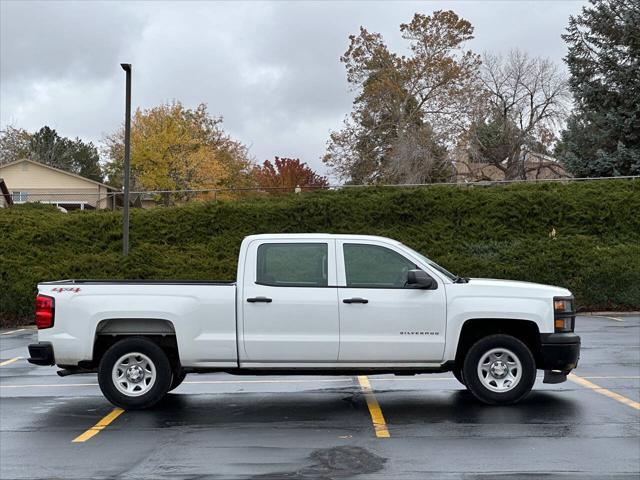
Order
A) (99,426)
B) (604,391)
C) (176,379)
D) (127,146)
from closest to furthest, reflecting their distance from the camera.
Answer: (99,426)
(604,391)
(176,379)
(127,146)

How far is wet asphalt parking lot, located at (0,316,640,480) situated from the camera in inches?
252

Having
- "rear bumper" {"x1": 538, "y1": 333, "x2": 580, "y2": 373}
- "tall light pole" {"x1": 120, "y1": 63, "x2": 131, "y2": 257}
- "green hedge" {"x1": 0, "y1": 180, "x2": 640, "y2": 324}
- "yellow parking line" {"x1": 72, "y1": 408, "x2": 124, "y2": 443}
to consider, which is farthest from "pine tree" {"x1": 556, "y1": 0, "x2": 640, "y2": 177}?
"yellow parking line" {"x1": 72, "y1": 408, "x2": 124, "y2": 443}

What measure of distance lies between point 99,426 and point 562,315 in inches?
202

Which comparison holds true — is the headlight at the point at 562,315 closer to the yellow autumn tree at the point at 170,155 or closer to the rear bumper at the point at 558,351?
the rear bumper at the point at 558,351

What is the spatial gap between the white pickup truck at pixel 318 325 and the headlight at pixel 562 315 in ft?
0.05

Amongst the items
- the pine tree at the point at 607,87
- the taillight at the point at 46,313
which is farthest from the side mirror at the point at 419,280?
the pine tree at the point at 607,87

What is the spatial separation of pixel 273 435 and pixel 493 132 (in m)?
40.7

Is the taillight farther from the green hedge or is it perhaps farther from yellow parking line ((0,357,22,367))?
the green hedge

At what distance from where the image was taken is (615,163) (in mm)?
31766

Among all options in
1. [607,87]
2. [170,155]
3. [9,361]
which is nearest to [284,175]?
[170,155]

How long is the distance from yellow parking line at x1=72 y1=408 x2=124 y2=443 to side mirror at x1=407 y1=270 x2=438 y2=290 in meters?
3.54

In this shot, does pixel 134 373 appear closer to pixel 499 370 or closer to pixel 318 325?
pixel 318 325

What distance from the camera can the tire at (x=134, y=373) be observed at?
347 inches

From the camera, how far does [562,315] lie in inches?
349
